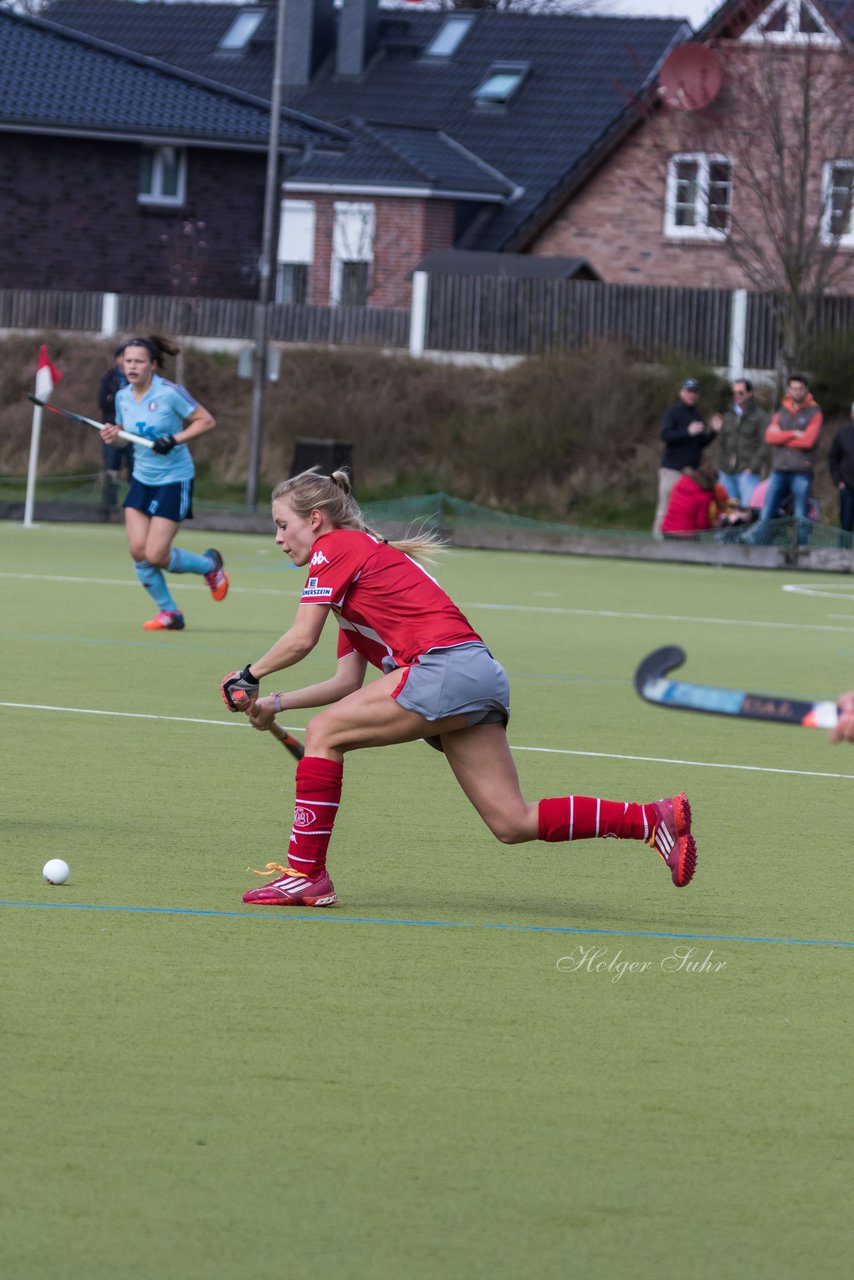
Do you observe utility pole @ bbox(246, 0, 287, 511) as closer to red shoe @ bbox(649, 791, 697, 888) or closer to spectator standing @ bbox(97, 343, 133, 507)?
spectator standing @ bbox(97, 343, 133, 507)

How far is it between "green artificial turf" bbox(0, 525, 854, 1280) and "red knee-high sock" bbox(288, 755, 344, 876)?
167 millimetres

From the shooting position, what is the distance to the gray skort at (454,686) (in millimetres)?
6758

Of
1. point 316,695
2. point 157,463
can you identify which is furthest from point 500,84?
point 316,695

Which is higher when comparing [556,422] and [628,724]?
[556,422]

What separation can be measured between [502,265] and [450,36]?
49.2 ft

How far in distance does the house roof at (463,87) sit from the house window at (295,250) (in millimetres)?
774

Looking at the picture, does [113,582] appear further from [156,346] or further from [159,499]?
[156,346]

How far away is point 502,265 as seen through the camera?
140 ft

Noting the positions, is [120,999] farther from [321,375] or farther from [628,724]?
[321,375]

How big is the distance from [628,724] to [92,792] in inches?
154

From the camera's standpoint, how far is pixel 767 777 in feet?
34.2

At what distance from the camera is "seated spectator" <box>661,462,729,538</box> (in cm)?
2764

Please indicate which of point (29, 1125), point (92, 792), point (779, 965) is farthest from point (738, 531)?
point (29, 1125)

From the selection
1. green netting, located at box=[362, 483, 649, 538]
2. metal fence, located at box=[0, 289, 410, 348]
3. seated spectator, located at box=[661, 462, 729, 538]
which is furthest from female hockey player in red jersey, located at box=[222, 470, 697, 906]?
metal fence, located at box=[0, 289, 410, 348]
